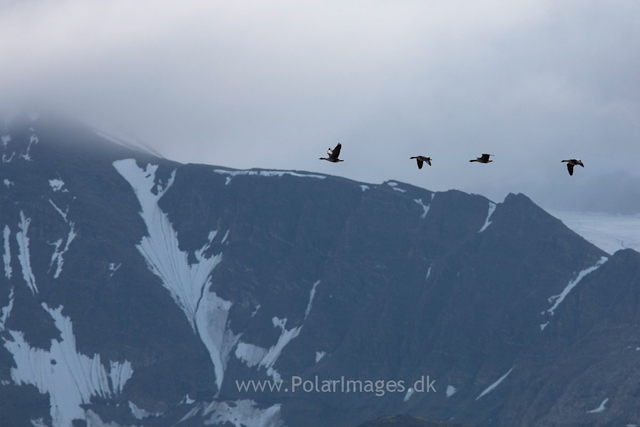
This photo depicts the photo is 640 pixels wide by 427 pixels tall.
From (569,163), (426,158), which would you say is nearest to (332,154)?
(426,158)

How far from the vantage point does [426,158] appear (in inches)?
6280

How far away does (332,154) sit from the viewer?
6280 inches

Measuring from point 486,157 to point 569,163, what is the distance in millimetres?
10344

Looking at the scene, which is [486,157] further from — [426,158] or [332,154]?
[332,154]

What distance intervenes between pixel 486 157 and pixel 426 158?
712 centimetres

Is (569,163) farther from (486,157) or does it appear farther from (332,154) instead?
(332,154)

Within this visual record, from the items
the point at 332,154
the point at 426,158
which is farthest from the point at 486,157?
the point at 332,154

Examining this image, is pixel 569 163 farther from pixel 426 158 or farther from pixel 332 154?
→ pixel 332 154

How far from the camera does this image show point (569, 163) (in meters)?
155

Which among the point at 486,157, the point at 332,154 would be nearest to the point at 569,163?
the point at 486,157

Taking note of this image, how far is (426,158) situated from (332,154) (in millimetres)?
10963

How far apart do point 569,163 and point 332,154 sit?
27196 mm
